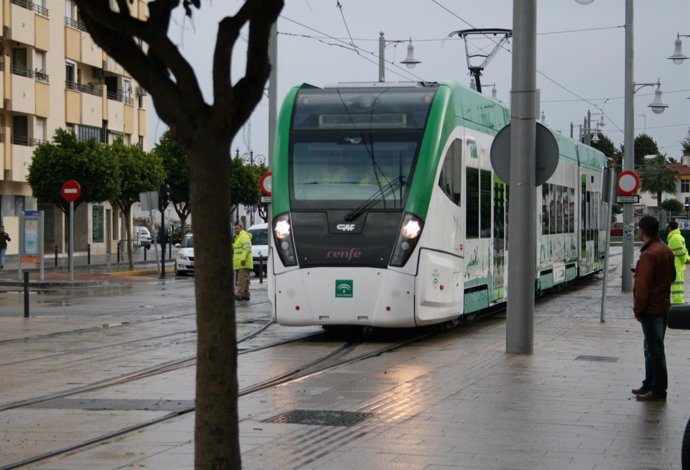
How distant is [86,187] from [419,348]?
1383 inches

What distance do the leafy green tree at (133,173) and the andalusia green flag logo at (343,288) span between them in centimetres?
3694

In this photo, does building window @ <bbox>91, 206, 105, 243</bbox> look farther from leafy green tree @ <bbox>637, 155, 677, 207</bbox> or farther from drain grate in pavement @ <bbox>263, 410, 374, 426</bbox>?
leafy green tree @ <bbox>637, 155, 677, 207</bbox>

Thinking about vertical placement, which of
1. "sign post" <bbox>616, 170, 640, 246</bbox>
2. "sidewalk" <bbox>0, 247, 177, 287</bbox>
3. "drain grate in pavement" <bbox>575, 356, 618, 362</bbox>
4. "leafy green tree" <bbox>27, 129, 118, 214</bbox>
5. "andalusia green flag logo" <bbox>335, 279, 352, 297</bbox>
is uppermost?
"leafy green tree" <bbox>27, 129, 118, 214</bbox>

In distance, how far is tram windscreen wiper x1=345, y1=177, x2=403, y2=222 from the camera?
16422 millimetres

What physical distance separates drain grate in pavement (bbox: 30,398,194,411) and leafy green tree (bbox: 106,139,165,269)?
4109 centimetres

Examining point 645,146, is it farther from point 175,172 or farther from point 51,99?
point 51,99

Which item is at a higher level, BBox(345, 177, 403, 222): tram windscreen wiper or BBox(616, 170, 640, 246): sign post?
BBox(616, 170, 640, 246): sign post

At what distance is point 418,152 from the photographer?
54.5 ft

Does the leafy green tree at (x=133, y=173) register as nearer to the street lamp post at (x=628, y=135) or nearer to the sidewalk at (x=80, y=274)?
the sidewalk at (x=80, y=274)

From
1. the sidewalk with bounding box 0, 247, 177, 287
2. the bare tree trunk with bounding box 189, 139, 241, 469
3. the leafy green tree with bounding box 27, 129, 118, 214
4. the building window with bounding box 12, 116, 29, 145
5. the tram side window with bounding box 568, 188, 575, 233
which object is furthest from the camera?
the building window with bounding box 12, 116, 29, 145

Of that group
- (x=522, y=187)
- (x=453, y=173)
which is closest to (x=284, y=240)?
(x=453, y=173)

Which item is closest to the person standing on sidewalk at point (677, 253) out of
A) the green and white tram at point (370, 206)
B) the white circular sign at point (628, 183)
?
the green and white tram at point (370, 206)

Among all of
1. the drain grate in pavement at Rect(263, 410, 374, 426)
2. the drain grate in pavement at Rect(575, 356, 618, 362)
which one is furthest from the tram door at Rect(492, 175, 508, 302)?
the drain grate in pavement at Rect(263, 410, 374, 426)

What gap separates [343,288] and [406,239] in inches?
41.2
